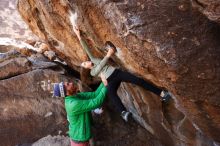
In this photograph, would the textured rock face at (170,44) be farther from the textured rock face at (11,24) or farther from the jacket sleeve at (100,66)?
the textured rock face at (11,24)

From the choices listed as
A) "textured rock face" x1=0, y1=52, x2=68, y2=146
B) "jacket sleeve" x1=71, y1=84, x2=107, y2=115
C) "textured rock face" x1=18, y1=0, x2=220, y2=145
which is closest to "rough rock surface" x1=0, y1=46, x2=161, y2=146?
"textured rock face" x1=0, y1=52, x2=68, y2=146

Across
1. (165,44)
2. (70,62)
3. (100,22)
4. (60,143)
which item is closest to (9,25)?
(70,62)

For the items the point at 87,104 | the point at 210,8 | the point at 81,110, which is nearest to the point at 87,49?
the point at 87,104

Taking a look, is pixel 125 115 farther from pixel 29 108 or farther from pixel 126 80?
pixel 29 108

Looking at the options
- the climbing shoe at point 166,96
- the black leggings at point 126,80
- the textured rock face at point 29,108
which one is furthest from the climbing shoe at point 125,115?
the textured rock face at point 29,108

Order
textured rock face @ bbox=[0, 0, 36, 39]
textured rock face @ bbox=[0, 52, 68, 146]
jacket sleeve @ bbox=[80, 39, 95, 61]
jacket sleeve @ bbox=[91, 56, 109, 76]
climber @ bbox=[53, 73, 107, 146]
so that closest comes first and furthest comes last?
1. jacket sleeve @ bbox=[91, 56, 109, 76]
2. climber @ bbox=[53, 73, 107, 146]
3. jacket sleeve @ bbox=[80, 39, 95, 61]
4. textured rock face @ bbox=[0, 52, 68, 146]
5. textured rock face @ bbox=[0, 0, 36, 39]

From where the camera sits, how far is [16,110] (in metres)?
9.98

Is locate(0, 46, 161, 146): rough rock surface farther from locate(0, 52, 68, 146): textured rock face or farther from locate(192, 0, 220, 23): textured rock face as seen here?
locate(192, 0, 220, 23): textured rock face

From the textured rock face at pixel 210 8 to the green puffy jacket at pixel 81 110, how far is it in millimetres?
3583

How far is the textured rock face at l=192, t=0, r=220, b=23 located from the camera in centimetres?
471

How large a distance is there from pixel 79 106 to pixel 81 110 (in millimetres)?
126

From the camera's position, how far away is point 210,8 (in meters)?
4.80

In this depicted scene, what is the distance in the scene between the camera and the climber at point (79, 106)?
780cm

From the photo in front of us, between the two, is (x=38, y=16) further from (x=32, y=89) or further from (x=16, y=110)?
(x=16, y=110)
